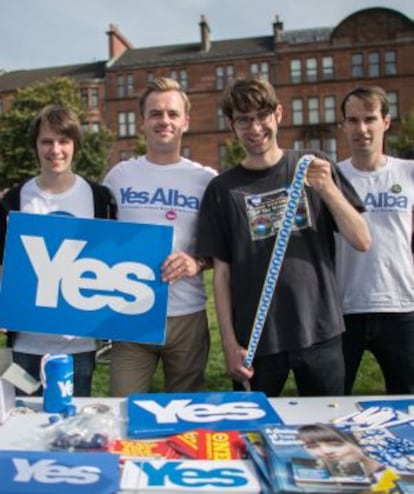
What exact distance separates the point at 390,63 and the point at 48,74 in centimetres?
2912

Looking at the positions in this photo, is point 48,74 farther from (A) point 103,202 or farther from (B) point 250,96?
(B) point 250,96

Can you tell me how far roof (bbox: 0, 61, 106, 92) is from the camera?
47.2 metres

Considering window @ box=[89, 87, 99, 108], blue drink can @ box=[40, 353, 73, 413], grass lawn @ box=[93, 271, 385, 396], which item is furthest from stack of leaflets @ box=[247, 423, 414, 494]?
window @ box=[89, 87, 99, 108]

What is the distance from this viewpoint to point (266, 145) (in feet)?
8.09

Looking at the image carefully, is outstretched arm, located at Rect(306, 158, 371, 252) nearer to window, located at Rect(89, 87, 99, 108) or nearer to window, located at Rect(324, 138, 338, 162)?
window, located at Rect(324, 138, 338, 162)

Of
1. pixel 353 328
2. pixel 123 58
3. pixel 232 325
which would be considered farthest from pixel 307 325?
pixel 123 58

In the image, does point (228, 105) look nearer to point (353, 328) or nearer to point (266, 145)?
point (266, 145)

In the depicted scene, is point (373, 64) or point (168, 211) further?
Result: point (373, 64)

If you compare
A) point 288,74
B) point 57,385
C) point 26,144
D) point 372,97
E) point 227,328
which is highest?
point 288,74

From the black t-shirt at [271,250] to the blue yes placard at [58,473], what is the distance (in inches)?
40.1

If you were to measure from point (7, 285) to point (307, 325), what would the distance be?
1387 mm

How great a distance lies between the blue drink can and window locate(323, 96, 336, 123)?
41067mm

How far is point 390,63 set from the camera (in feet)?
134

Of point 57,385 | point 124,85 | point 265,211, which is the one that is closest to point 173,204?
point 265,211
